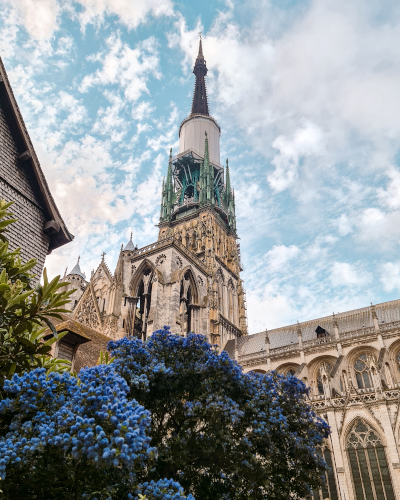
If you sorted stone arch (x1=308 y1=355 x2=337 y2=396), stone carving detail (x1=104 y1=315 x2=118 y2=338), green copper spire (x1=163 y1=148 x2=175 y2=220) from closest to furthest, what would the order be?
1. stone arch (x1=308 y1=355 x2=337 y2=396)
2. stone carving detail (x1=104 y1=315 x2=118 y2=338)
3. green copper spire (x1=163 y1=148 x2=175 y2=220)

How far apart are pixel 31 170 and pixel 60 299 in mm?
9226

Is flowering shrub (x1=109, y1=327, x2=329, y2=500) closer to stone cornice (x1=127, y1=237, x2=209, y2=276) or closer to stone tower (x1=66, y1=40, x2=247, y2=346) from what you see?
stone tower (x1=66, y1=40, x2=247, y2=346)

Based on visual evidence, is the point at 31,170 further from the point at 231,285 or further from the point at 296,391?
the point at 231,285

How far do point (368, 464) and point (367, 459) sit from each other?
0.90ft

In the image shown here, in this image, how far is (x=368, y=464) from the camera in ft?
80.5

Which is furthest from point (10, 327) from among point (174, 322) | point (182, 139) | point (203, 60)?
point (203, 60)

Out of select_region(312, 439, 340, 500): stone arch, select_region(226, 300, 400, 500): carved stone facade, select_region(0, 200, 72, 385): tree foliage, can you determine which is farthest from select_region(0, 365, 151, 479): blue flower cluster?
select_region(312, 439, 340, 500): stone arch

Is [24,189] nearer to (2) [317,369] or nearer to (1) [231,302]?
(2) [317,369]

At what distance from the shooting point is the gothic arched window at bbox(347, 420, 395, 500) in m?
23.7

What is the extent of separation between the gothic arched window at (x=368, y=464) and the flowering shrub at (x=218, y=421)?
16433 millimetres

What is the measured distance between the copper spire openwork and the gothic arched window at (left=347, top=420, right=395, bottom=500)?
1996 inches

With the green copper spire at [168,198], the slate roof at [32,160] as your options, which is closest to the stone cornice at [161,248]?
the green copper spire at [168,198]

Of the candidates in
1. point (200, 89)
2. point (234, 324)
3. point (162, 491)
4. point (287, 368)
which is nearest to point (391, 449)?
point (287, 368)

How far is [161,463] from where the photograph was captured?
966 cm
